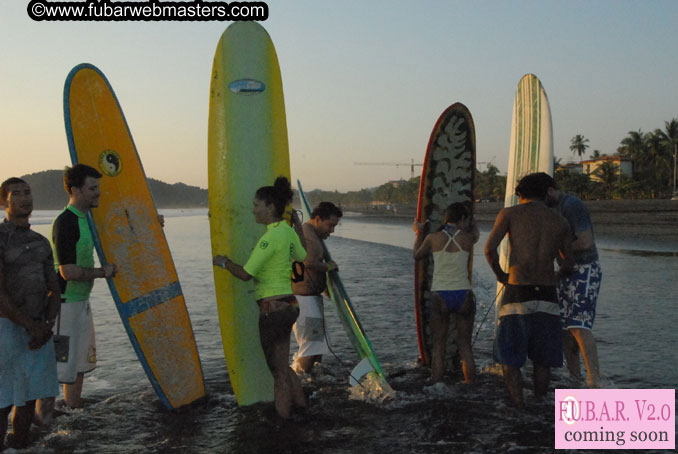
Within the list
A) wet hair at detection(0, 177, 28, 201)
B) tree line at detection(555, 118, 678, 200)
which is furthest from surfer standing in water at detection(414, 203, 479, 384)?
tree line at detection(555, 118, 678, 200)

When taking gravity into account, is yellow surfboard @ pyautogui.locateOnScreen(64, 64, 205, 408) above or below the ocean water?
above

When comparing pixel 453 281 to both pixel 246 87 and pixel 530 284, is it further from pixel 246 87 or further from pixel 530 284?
pixel 246 87

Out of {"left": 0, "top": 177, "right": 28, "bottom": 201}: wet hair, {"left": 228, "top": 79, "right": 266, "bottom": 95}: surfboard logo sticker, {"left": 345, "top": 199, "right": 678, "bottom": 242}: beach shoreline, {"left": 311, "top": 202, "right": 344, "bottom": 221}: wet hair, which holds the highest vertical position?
{"left": 228, "top": 79, "right": 266, "bottom": 95}: surfboard logo sticker

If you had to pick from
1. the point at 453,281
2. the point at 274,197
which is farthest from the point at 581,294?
the point at 274,197

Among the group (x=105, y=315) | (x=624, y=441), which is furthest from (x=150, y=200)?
(x=105, y=315)

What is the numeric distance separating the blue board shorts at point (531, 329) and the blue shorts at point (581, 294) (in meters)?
0.50

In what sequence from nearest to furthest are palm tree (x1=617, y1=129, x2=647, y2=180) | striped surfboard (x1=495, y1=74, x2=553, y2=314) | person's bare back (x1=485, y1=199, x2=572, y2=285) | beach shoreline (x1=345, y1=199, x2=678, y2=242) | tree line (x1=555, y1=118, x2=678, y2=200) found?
person's bare back (x1=485, y1=199, x2=572, y2=285)
striped surfboard (x1=495, y1=74, x2=553, y2=314)
beach shoreline (x1=345, y1=199, x2=678, y2=242)
tree line (x1=555, y1=118, x2=678, y2=200)
palm tree (x1=617, y1=129, x2=647, y2=180)

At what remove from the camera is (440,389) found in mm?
4848

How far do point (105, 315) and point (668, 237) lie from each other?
78.8 ft

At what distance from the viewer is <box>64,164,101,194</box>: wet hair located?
3.93 metres

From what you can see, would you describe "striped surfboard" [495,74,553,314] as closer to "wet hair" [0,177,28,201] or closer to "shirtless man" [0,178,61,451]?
"shirtless man" [0,178,61,451]

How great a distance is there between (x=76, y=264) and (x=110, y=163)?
3.35ft

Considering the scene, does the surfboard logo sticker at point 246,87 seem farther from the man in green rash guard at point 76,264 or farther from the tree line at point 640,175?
the tree line at point 640,175

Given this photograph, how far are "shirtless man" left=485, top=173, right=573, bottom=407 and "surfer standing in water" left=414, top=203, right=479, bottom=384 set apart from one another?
61 centimetres
